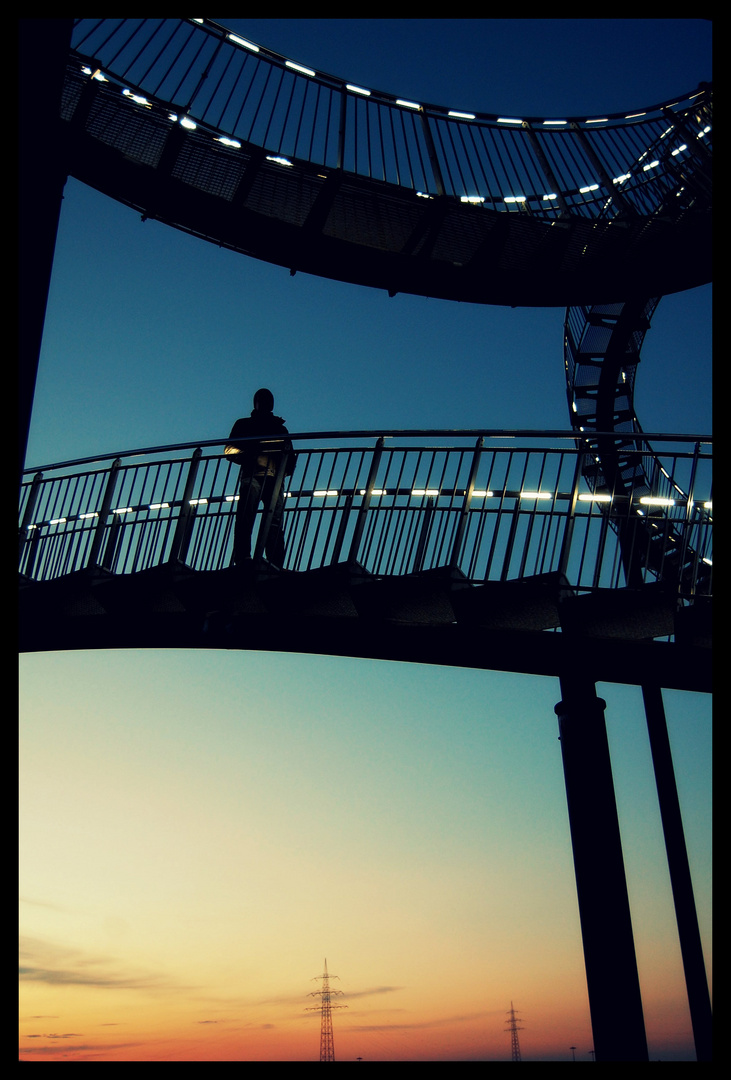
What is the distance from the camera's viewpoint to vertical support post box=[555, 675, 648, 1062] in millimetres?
7590

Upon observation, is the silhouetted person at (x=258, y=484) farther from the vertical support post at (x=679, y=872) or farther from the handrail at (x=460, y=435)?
the vertical support post at (x=679, y=872)

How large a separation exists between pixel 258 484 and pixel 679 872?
6.91m

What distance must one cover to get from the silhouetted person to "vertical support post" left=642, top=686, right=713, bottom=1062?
4.77 meters

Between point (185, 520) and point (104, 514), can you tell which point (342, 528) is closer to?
point (185, 520)

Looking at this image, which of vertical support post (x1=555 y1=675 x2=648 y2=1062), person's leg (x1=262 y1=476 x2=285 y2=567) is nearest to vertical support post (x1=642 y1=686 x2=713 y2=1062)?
vertical support post (x1=555 y1=675 x2=648 y2=1062)

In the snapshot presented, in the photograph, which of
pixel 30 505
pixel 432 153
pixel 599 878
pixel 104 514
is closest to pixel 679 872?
pixel 599 878

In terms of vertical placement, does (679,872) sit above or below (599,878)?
above

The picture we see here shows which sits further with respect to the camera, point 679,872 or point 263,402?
point 679,872

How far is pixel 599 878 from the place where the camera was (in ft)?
26.8

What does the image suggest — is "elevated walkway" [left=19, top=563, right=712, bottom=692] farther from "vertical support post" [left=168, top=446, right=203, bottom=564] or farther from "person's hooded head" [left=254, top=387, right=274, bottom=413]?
"person's hooded head" [left=254, top=387, right=274, bottom=413]

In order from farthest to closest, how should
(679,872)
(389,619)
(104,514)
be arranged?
(679,872), (104,514), (389,619)
